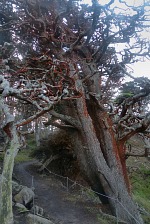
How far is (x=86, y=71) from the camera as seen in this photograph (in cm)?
984

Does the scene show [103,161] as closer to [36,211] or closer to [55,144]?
[36,211]

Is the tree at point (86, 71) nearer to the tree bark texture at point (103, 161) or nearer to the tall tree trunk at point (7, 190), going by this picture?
the tree bark texture at point (103, 161)

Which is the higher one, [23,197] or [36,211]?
[23,197]

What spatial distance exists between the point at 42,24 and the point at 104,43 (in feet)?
8.09

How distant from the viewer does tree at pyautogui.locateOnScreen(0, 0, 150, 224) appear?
25.1ft

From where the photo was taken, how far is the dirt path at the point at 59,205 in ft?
22.3

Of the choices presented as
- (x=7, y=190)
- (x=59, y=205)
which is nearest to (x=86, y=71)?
(x=59, y=205)

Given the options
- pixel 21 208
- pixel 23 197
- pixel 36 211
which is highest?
pixel 23 197

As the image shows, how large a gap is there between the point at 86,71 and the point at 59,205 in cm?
544

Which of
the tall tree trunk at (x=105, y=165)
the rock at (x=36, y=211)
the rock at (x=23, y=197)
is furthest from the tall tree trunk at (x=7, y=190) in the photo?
the tall tree trunk at (x=105, y=165)

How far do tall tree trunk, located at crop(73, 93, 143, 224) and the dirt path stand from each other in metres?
0.89

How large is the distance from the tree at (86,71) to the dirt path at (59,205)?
874 millimetres

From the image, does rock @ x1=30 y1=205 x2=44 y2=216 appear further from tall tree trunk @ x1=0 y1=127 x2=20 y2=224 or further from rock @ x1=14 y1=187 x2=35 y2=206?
tall tree trunk @ x1=0 y1=127 x2=20 y2=224

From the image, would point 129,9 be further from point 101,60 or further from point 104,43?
point 101,60
